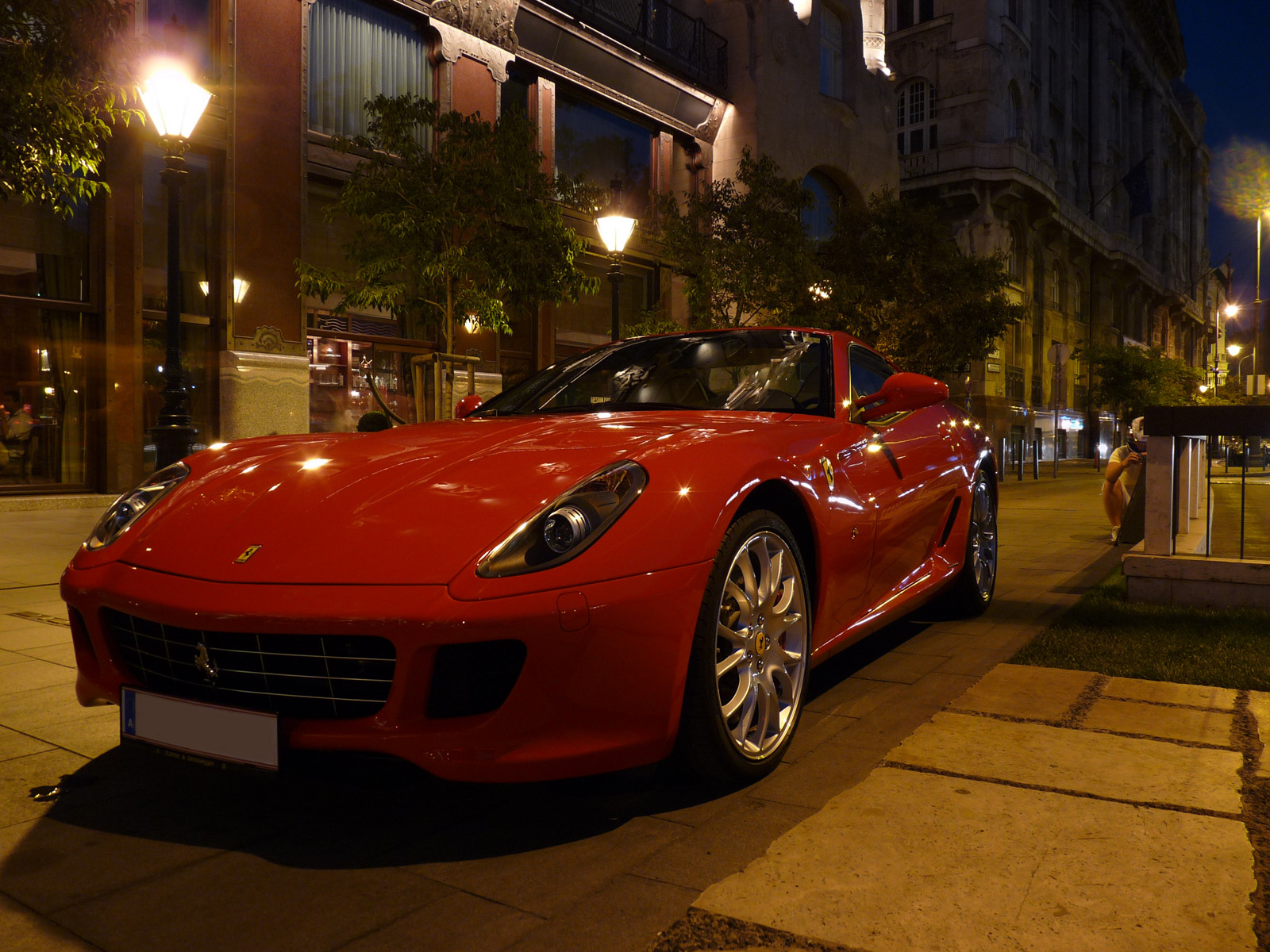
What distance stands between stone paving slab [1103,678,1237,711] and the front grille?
109 inches

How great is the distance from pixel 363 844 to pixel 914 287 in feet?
62.0

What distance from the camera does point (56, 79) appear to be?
641 cm

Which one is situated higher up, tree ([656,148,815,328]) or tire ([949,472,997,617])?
tree ([656,148,815,328])

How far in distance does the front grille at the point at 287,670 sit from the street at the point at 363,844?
0.14m

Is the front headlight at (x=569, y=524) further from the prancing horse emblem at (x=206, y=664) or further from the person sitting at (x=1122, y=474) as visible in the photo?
the person sitting at (x=1122, y=474)

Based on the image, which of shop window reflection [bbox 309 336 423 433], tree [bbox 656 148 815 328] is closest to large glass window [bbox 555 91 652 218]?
tree [bbox 656 148 815 328]

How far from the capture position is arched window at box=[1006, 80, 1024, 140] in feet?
135

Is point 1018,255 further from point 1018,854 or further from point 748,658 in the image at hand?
point 1018,854

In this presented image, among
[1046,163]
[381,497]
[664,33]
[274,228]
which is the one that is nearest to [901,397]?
[381,497]

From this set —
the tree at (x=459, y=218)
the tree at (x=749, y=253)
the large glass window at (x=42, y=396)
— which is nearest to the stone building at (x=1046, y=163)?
the tree at (x=749, y=253)

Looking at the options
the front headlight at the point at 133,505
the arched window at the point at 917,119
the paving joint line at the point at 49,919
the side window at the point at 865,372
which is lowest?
the paving joint line at the point at 49,919

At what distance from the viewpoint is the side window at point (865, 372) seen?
13.2 feet

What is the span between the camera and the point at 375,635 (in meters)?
2.06

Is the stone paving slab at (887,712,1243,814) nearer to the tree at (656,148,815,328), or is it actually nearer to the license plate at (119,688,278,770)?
the license plate at (119,688,278,770)
